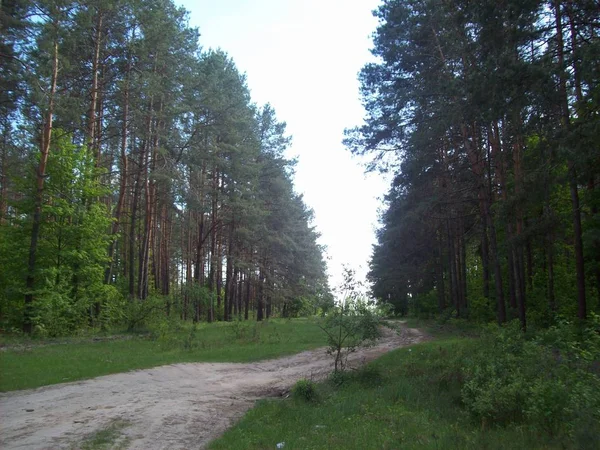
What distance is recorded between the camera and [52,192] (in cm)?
2133

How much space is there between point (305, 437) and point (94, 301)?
1834cm

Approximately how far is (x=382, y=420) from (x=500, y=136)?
15628 millimetres

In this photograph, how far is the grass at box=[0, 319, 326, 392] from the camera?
478 inches

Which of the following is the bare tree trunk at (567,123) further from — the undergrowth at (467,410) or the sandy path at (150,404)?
the sandy path at (150,404)

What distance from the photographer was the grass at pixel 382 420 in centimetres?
634

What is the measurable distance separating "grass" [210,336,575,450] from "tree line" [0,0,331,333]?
9.29ft

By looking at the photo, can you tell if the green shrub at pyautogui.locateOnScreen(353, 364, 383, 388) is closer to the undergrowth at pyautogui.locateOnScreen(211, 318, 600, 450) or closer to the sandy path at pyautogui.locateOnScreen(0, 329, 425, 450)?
the undergrowth at pyautogui.locateOnScreen(211, 318, 600, 450)

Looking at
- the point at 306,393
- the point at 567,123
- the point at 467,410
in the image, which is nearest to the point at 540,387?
the point at 467,410

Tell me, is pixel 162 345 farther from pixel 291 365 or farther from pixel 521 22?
pixel 521 22

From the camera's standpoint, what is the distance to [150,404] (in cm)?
968

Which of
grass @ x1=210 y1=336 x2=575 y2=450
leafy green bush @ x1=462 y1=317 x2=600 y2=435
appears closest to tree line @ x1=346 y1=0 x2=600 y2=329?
leafy green bush @ x1=462 y1=317 x2=600 y2=435

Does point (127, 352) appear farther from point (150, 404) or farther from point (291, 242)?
point (291, 242)

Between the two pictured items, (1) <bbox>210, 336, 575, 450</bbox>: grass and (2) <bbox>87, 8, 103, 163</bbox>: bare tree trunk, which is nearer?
(1) <bbox>210, 336, 575, 450</bbox>: grass

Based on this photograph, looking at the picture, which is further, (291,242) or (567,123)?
(291,242)
